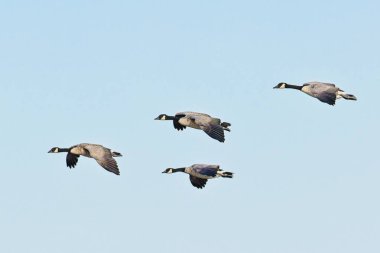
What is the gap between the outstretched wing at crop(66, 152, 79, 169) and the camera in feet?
224

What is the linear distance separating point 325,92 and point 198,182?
32.8 feet

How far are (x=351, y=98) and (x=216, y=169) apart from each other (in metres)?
9.21

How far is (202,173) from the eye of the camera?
65938mm

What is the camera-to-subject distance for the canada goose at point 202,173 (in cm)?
6550

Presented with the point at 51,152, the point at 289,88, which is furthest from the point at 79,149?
the point at 289,88

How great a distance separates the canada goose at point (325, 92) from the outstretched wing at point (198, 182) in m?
8.11

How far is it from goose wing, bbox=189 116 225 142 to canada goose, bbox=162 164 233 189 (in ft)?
12.5

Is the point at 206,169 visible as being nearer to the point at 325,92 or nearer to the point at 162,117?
the point at 162,117

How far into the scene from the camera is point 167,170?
72.0 meters

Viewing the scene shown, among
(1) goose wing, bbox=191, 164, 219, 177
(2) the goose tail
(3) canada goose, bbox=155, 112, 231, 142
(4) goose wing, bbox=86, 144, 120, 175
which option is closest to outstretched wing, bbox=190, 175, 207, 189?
(1) goose wing, bbox=191, 164, 219, 177

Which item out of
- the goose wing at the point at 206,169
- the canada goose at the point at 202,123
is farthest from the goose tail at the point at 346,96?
the goose wing at the point at 206,169

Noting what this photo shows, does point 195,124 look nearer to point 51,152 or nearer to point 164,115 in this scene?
point 164,115

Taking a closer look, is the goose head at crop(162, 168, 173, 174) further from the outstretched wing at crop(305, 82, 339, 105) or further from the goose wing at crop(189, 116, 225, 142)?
the outstretched wing at crop(305, 82, 339, 105)

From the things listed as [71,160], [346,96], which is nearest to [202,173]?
[71,160]
